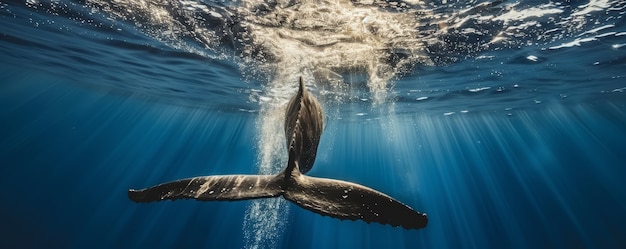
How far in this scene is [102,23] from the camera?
1355cm

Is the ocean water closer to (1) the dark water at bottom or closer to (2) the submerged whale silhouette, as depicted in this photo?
(1) the dark water at bottom

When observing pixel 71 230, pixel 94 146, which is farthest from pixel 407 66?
pixel 94 146

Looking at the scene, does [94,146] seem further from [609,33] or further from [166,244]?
[609,33]

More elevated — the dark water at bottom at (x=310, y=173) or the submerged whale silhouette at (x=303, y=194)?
the submerged whale silhouette at (x=303, y=194)

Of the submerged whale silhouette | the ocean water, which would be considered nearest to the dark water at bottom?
the ocean water

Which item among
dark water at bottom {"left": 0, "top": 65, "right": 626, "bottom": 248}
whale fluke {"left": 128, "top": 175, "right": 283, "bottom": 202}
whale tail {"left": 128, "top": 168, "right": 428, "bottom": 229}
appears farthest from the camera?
dark water at bottom {"left": 0, "top": 65, "right": 626, "bottom": 248}

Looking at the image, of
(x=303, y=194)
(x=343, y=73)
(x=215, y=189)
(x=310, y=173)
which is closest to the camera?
(x=303, y=194)

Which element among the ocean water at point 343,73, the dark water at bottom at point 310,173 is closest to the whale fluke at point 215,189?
the ocean water at point 343,73

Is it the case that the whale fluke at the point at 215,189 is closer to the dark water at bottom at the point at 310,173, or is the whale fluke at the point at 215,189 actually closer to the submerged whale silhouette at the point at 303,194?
the submerged whale silhouette at the point at 303,194

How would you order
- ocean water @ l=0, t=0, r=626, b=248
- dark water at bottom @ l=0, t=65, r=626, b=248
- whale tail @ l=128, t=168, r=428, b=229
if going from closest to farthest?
1. whale tail @ l=128, t=168, r=428, b=229
2. ocean water @ l=0, t=0, r=626, b=248
3. dark water at bottom @ l=0, t=65, r=626, b=248

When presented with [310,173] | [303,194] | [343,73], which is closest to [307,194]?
[303,194]

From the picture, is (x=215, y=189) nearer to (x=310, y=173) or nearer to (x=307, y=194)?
(x=307, y=194)

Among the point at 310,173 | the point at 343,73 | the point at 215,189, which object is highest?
the point at 215,189

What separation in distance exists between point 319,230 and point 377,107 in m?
72.1
